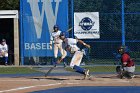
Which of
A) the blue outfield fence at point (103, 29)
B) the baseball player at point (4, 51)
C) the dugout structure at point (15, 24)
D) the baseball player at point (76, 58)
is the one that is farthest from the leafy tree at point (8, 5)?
the baseball player at point (76, 58)

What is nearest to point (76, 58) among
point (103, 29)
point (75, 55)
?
point (75, 55)

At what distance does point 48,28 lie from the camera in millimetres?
26547

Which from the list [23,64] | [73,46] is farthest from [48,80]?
[23,64]

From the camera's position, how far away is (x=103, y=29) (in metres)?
27.3

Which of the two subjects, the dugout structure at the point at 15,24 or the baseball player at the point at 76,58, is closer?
the baseball player at the point at 76,58

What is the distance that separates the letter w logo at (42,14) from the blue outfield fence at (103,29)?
0.16 metres

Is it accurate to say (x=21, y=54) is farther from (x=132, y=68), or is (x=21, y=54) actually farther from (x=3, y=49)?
(x=132, y=68)

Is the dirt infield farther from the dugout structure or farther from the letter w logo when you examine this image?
the letter w logo

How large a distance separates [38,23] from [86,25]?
102 inches

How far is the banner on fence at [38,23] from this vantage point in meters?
26.5

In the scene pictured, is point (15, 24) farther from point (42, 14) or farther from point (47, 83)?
point (47, 83)

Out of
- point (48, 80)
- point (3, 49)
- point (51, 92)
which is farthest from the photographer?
point (3, 49)

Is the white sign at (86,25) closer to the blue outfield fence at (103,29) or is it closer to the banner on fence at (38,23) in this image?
the blue outfield fence at (103,29)

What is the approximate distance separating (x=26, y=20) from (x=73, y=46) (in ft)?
33.7
